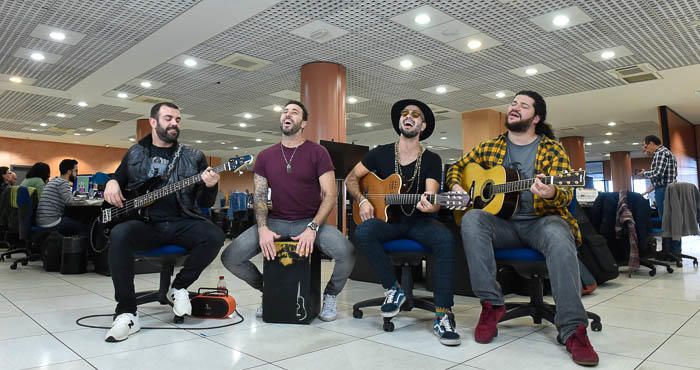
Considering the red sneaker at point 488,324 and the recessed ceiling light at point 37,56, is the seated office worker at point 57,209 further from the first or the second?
the red sneaker at point 488,324

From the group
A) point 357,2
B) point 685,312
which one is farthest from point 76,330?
point 357,2

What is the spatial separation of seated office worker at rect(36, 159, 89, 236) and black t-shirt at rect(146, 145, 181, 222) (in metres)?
3.00

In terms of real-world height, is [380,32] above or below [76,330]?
above

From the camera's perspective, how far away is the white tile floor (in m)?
1.90

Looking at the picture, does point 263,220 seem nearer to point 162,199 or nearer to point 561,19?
point 162,199

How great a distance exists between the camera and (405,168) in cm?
276

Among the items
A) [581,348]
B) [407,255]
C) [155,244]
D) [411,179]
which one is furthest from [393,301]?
[155,244]

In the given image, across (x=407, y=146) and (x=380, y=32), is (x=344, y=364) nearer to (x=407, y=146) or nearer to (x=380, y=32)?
(x=407, y=146)

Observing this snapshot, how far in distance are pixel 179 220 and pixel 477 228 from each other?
1.70 metres

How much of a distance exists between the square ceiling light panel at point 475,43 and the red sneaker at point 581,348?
4843 mm

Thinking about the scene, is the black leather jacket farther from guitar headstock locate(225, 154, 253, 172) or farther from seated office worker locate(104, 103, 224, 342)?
guitar headstock locate(225, 154, 253, 172)

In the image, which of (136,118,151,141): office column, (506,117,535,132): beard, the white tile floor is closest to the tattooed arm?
the white tile floor

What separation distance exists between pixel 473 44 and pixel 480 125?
177 inches

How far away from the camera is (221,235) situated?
265cm
